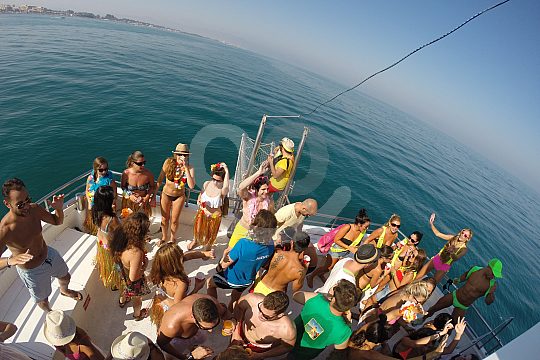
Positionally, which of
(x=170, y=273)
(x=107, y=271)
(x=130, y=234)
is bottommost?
(x=107, y=271)

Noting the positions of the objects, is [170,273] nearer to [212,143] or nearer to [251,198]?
[251,198]

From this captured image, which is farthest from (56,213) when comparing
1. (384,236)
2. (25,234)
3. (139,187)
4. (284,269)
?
(384,236)

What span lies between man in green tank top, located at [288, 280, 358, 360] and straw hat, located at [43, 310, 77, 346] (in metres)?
2.06

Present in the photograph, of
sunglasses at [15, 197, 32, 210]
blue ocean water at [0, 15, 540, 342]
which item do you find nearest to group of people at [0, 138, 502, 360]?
sunglasses at [15, 197, 32, 210]

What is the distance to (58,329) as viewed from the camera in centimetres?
210

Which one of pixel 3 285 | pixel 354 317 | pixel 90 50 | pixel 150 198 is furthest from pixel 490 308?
pixel 90 50

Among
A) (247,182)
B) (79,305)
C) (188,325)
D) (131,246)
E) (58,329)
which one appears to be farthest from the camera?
(247,182)

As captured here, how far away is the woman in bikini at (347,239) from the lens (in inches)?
163

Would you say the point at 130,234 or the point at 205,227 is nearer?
the point at 130,234

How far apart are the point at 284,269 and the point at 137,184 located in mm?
2541

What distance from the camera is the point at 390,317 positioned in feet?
10.5

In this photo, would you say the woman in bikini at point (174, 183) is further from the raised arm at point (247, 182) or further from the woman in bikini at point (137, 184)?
the raised arm at point (247, 182)

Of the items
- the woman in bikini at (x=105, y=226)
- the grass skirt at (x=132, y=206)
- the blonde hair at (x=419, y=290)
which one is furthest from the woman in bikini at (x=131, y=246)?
the blonde hair at (x=419, y=290)

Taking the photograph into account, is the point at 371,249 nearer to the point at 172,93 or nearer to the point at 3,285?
the point at 3,285
